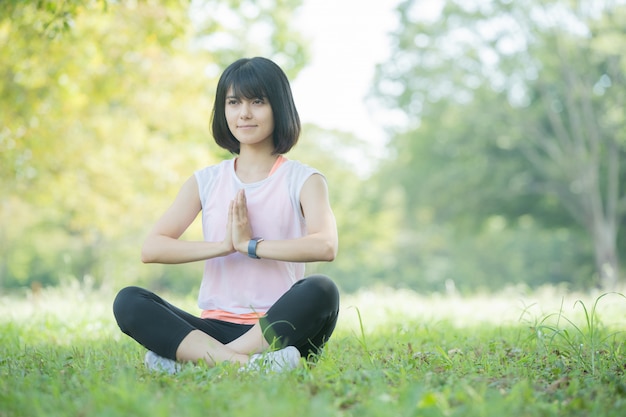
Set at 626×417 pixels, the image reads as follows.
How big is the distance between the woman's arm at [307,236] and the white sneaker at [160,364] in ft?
2.09

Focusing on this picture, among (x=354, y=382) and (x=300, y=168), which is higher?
(x=300, y=168)

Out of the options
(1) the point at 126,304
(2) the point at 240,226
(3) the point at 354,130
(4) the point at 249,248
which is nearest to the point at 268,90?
(2) the point at 240,226

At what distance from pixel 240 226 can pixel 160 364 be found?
0.77m

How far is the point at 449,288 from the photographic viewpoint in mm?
7844

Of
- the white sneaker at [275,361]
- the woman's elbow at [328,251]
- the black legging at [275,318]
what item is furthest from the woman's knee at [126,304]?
the woman's elbow at [328,251]

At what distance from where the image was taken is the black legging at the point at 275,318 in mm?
3271

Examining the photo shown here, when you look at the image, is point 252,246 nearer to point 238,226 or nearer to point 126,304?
point 238,226

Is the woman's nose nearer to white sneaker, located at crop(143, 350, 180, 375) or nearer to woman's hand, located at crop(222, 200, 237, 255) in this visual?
woman's hand, located at crop(222, 200, 237, 255)

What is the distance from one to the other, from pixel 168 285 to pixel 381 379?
34707mm

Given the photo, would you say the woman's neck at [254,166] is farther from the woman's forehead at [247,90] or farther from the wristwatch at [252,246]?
the wristwatch at [252,246]

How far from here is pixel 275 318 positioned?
3285 mm

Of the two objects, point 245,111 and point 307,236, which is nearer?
point 307,236

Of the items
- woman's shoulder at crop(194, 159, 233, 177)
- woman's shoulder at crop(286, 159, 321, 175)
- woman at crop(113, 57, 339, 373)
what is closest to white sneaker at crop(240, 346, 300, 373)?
woman at crop(113, 57, 339, 373)

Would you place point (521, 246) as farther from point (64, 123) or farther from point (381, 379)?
point (381, 379)
